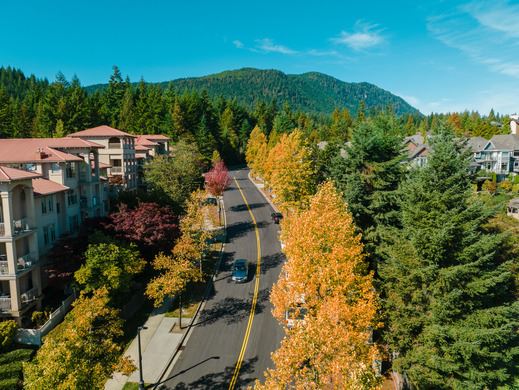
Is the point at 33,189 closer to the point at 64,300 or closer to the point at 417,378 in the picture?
the point at 64,300

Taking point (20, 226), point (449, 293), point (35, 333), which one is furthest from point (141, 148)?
point (449, 293)


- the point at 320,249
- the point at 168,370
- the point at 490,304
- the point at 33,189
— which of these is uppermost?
the point at 33,189

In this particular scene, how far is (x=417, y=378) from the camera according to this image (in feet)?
64.7

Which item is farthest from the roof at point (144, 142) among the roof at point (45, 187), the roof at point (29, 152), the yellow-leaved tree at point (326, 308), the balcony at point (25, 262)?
the yellow-leaved tree at point (326, 308)

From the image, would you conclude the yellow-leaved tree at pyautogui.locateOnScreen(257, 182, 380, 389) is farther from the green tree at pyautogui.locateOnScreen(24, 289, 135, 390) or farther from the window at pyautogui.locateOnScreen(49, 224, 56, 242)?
the window at pyautogui.locateOnScreen(49, 224, 56, 242)

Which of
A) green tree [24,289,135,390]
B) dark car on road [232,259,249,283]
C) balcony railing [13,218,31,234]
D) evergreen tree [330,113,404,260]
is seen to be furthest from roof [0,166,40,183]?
evergreen tree [330,113,404,260]

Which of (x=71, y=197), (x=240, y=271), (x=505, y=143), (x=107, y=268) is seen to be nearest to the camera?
(x=107, y=268)

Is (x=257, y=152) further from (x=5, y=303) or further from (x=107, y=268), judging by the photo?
(x=5, y=303)

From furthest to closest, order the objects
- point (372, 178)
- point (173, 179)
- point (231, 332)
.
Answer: point (173, 179), point (372, 178), point (231, 332)

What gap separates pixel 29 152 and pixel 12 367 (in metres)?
21.6

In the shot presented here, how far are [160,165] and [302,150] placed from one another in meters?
18.4

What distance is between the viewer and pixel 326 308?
17516 mm

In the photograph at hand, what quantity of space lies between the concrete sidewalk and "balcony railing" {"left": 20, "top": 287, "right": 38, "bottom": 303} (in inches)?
342

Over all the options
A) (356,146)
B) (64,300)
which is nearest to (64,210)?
(64,300)
